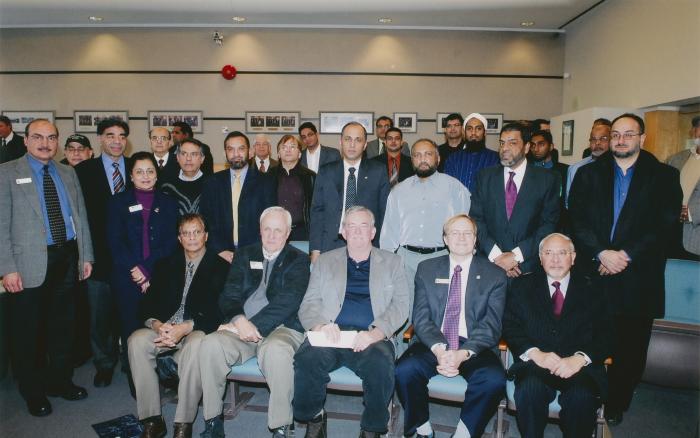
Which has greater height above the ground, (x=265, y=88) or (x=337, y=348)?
(x=265, y=88)

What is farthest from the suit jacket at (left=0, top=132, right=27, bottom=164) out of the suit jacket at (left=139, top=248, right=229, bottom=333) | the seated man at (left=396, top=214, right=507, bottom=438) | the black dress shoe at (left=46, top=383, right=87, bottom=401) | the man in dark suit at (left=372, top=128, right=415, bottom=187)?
the seated man at (left=396, top=214, right=507, bottom=438)

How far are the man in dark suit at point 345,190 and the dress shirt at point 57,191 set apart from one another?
65.9 inches

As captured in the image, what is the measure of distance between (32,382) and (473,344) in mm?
2762

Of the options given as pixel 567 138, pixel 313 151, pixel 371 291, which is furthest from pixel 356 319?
pixel 567 138

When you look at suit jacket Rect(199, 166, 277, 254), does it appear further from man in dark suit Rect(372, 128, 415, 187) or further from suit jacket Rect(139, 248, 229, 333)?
man in dark suit Rect(372, 128, 415, 187)

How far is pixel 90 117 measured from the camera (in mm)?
7863

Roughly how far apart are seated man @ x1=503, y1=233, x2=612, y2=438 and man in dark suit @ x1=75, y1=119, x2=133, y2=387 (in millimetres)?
2847

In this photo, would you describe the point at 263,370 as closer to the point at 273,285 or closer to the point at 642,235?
the point at 273,285

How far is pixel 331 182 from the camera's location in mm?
3529

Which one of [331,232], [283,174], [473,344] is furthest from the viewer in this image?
[283,174]

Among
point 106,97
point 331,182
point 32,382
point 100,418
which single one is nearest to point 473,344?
point 331,182

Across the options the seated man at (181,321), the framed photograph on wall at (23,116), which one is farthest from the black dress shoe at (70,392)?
the framed photograph on wall at (23,116)

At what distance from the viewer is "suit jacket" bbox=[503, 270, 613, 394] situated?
2402mm

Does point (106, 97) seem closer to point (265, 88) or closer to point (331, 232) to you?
point (265, 88)
